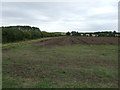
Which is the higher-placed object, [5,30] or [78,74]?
[5,30]

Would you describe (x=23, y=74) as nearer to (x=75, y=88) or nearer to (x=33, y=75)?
(x=33, y=75)

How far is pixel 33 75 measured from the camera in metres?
5.65

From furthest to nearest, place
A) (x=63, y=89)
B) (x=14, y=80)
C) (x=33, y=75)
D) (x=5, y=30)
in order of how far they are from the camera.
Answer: (x=5, y=30) < (x=33, y=75) < (x=14, y=80) < (x=63, y=89)

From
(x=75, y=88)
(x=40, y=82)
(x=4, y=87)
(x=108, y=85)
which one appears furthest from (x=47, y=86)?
(x=108, y=85)

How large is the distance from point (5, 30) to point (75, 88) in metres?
26.4

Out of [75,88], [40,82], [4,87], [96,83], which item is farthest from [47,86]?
[96,83]

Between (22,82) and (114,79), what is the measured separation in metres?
3.04

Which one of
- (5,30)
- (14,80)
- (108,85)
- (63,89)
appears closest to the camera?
(63,89)

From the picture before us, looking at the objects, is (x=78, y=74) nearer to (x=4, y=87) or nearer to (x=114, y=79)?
(x=114, y=79)

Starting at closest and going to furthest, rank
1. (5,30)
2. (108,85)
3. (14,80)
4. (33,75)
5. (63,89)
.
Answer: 1. (63,89)
2. (108,85)
3. (14,80)
4. (33,75)
5. (5,30)

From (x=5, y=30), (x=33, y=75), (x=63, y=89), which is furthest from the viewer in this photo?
(x=5, y=30)

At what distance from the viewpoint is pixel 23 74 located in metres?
5.80

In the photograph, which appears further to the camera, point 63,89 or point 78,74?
point 78,74

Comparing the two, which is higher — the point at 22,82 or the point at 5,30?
the point at 5,30
